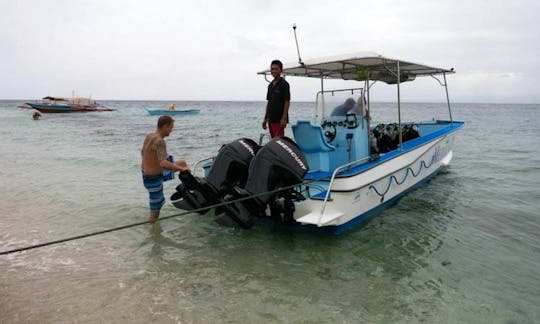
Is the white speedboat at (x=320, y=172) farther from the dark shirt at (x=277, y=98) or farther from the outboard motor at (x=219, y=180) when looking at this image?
the dark shirt at (x=277, y=98)

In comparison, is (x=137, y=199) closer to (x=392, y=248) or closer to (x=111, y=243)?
(x=111, y=243)

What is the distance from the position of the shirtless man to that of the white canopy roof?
8.85 feet

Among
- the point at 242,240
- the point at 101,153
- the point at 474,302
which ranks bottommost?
the point at 474,302

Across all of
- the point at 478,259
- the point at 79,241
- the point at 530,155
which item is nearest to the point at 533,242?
the point at 478,259

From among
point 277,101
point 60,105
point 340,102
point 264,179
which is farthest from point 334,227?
point 60,105

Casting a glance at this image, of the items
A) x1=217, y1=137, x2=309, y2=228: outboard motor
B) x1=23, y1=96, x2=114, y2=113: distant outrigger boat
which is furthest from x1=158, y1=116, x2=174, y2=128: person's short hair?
x1=23, y1=96, x2=114, y2=113: distant outrigger boat

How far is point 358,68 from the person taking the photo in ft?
25.6

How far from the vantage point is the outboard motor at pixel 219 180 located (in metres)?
5.01

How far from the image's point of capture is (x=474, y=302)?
163 inches

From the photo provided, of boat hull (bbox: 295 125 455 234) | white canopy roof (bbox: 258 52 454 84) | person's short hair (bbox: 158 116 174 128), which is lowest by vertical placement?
boat hull (bbox: 295 125 455 234)

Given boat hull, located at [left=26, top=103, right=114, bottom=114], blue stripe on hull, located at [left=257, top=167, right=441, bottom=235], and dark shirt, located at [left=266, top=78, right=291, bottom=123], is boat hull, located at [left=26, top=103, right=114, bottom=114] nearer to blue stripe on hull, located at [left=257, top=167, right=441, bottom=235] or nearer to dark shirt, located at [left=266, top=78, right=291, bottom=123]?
dark shirt, located at [left=266, top=78, right=291, bottom=123]

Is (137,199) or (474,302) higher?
(137,199)

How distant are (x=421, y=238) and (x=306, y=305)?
2866 mm

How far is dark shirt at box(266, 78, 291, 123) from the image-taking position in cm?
642
